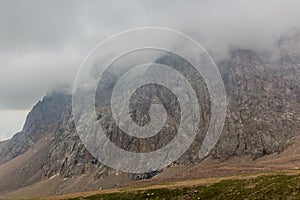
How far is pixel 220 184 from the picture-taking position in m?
82.2

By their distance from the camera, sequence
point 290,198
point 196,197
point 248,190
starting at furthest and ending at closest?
point 196,197 < point 248,190 < point 290,198

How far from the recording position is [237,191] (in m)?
71.3

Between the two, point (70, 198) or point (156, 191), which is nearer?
point (156, 191)

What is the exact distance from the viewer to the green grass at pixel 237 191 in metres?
62.4

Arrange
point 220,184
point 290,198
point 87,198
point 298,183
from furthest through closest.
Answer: point 87,198
point 220,184
point 298,183
point 290,198

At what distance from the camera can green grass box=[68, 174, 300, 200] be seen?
62441 millimetres

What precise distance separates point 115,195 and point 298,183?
140 ft

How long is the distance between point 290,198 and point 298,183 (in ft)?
21.9

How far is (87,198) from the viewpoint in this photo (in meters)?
90.8

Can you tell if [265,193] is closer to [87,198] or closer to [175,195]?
[175,195]

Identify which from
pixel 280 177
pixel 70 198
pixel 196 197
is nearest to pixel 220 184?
pixel 196 197

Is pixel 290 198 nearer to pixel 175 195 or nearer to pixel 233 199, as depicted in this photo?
pixel 233 199

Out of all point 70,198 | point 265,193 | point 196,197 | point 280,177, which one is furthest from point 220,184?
point 70,198

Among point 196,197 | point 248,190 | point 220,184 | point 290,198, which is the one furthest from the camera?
point 220,184
